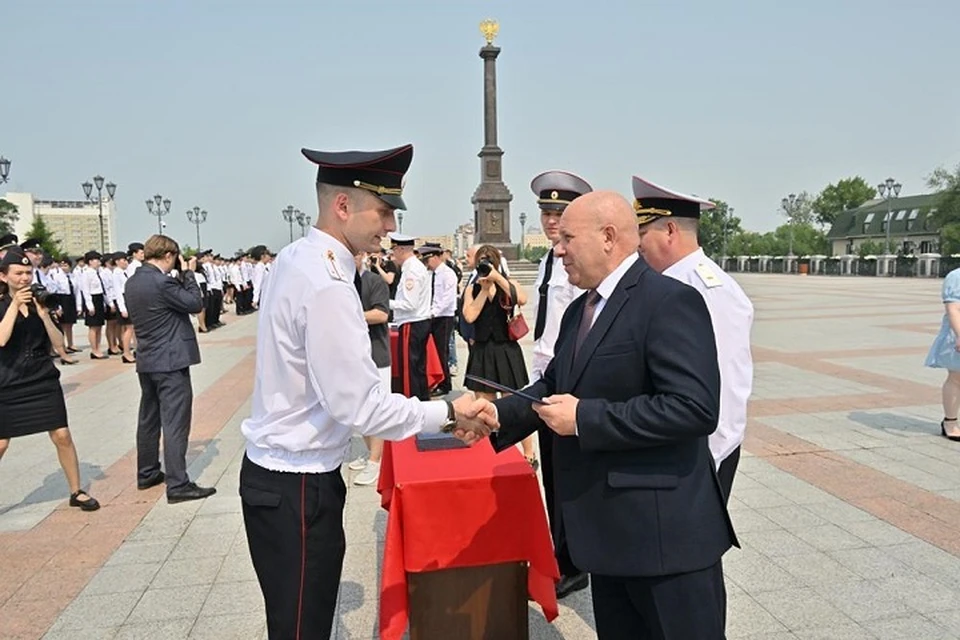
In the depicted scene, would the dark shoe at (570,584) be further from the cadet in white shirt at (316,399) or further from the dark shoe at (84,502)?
the dark shoe at (84,502)

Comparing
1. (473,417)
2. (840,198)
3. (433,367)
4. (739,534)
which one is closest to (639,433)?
(473,417)

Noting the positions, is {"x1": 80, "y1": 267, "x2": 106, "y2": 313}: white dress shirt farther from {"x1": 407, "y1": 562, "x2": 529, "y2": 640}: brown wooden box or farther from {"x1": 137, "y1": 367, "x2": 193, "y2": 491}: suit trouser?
{"x1": 407, "y1": 562, "x2": 529, "y2": 640}: brown wooden box

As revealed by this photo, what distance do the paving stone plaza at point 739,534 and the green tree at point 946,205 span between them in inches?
2221

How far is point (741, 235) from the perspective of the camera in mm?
91562

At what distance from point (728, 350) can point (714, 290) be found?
0.84 ft

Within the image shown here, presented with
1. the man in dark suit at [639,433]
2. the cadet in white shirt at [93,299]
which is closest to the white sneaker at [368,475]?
the man in dark suit at [639,433]

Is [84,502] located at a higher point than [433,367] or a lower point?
lower

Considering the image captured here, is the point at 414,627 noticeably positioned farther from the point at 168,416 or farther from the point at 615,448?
the point at 168,416

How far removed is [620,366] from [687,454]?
1.10 ft

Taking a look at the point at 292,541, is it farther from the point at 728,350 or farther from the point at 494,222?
the point at 494,222

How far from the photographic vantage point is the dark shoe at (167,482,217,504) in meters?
5.37

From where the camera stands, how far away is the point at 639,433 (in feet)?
6.26

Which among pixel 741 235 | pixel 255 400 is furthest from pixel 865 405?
pixel 741 235

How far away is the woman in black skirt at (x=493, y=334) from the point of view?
6086 millimetres
